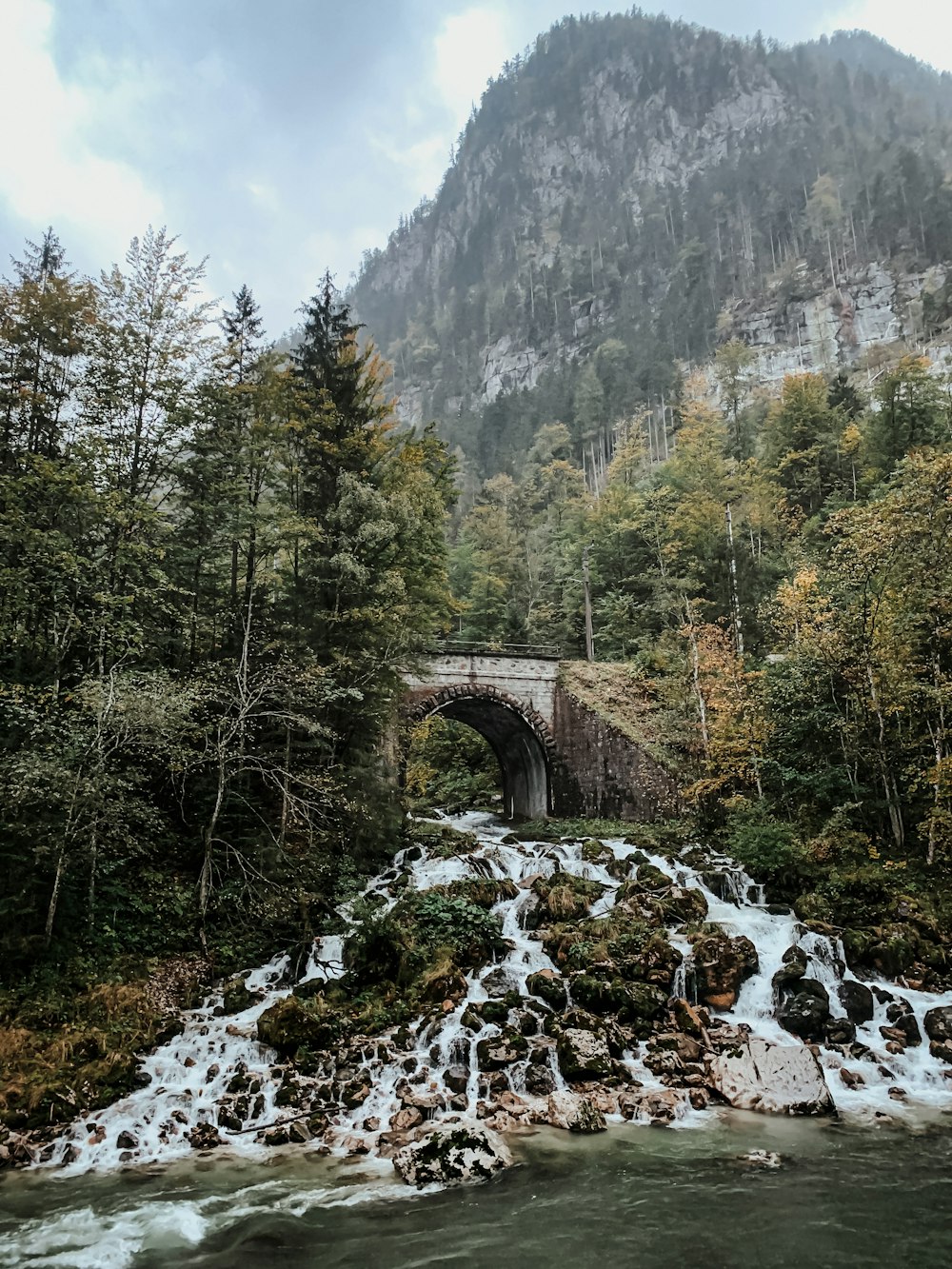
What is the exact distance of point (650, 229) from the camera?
118875 millimetres

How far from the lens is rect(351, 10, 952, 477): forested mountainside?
8012cm

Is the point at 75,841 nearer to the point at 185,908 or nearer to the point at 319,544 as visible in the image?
the point at 185,908

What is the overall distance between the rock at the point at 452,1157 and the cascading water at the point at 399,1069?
829 mm

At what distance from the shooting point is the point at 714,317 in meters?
88.4

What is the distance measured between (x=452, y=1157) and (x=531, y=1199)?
1111mm

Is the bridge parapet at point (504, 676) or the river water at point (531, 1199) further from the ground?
the bridge parapet at point (504, 676)

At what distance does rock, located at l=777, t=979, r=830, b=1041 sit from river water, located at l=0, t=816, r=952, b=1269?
49.4 inches

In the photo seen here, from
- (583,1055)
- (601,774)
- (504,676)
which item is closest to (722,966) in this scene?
(583,1055)

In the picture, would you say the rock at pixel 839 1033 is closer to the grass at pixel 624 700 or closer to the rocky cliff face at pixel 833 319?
the grass at pixel 624 700

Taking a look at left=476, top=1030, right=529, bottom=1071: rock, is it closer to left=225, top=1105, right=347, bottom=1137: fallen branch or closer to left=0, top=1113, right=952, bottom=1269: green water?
left=0, top=1113, right=952, bottom=1269: green water

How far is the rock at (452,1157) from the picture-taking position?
824 cm

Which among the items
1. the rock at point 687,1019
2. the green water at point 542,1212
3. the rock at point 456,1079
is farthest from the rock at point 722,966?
the rock at point 456,1079

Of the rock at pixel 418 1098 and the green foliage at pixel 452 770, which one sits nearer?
the rock at pixel 418 1098

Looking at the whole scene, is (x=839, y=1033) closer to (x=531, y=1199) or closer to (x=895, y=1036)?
(x=895, y=1036)
